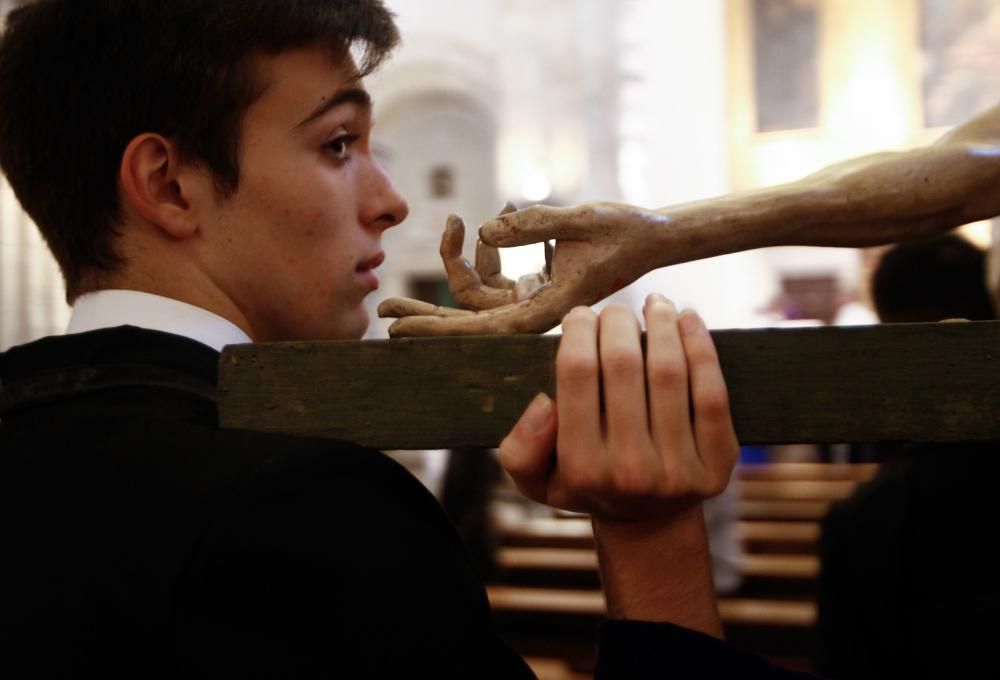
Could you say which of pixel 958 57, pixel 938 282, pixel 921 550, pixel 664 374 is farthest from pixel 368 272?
pixel 958 57

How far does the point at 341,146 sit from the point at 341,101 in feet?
0.17

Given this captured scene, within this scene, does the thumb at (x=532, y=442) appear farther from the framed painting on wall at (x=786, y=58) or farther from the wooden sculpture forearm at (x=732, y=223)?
the framed painting on wall at (x=786, y=58)

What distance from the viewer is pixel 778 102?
12641mm

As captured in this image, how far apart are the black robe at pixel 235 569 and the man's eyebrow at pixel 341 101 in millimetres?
373

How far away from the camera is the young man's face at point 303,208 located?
1.03 m

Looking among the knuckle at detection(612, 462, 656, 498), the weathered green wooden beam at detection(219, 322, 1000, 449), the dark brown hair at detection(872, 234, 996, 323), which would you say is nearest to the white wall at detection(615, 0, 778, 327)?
the dark brown hair at detection(872, 234, 996, 323)

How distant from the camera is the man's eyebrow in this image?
3.41ft

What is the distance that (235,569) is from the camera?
0.75 m

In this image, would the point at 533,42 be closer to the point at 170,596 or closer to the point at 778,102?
the point at 778,102

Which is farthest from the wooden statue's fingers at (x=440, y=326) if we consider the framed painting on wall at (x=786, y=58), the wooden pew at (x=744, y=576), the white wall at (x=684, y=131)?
the framed painting on wall at (x=786, y=58)

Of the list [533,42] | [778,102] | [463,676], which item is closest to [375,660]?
[463,676]

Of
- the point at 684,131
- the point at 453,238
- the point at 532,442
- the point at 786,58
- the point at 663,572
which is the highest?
the point at 786,58

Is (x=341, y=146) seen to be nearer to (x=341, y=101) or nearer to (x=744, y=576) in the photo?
(x=341, y=101)

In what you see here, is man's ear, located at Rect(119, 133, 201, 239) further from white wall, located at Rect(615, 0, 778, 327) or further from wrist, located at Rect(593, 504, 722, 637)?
white wall, located at Rect(615, 0, 778, 327)
